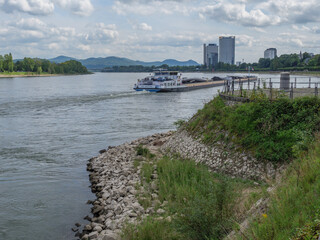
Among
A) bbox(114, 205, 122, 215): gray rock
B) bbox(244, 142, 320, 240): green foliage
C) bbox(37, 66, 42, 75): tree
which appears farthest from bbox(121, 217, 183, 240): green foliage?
bbox(37, 66, 42, 75): tree

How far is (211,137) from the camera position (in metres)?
16.2

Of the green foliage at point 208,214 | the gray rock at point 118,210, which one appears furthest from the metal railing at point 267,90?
the gray rock at point 118,210

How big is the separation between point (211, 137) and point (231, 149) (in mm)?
1715

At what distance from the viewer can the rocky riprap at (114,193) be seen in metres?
10.3

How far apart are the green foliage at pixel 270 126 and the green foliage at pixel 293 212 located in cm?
400

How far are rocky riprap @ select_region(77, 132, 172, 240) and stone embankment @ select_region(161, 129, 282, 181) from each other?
2655mm

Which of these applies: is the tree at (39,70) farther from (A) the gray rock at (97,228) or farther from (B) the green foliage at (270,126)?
(A) the gray rock at (97,228)

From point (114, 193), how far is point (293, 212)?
26.0 feet

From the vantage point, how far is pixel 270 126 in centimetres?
1409

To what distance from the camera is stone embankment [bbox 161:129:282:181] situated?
12773 mm

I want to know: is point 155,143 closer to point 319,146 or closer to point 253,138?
point 253,138

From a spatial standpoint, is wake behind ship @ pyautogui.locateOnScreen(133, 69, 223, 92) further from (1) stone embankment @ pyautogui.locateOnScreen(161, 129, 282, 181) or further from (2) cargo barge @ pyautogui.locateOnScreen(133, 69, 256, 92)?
(1) stone embankment @ pyautogui.locateOnScreen(161, 129, 282, 181)

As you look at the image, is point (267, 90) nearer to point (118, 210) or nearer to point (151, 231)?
point (118, 210)

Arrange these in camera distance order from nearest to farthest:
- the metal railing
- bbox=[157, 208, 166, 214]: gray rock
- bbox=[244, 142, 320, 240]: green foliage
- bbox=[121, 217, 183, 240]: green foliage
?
bbox=[244, 142, 320, 240]: green foliage, bbox=[121, 217, 183, 240]: green foliage, bbox=[157, 208, 166, 214]: gray rock, the metal railing
